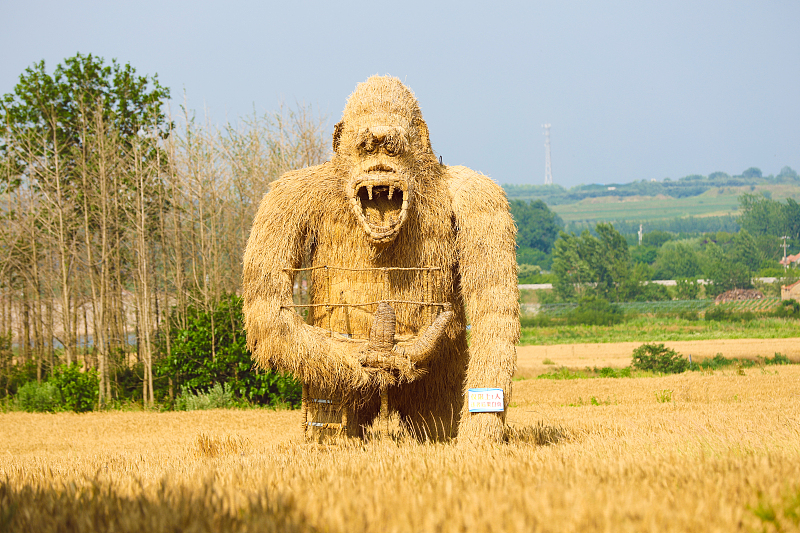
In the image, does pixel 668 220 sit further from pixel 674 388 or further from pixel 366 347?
pixel 366 347

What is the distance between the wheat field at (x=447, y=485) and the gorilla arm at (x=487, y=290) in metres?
0.48

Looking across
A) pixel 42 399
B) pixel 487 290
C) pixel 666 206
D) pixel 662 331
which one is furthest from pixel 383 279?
pixel 666 206

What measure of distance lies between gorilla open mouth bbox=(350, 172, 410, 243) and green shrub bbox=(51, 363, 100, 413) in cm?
1030

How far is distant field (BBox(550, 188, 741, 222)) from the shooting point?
15718cm

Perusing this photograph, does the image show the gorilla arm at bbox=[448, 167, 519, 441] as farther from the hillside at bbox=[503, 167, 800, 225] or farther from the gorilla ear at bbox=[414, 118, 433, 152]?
the hillside at bbox=[503, 167, 800, 225]

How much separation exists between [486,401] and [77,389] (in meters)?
11.0

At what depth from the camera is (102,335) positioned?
46.5 feet

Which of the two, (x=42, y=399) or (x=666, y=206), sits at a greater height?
(x=666, y=206)

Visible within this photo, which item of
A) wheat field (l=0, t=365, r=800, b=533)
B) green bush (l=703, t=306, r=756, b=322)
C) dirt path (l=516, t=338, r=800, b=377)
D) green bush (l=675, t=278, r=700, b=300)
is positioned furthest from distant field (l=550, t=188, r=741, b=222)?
wheat field (l=0, t=365, r=800, b=533)

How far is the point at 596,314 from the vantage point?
148ft

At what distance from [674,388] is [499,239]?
354 inches

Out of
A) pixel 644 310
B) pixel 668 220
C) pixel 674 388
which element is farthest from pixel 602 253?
pixel 668 220

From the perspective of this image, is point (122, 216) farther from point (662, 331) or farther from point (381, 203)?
point (662, 331)

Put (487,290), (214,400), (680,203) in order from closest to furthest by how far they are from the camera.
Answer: (487,290) < (214,400) < (680,203)
